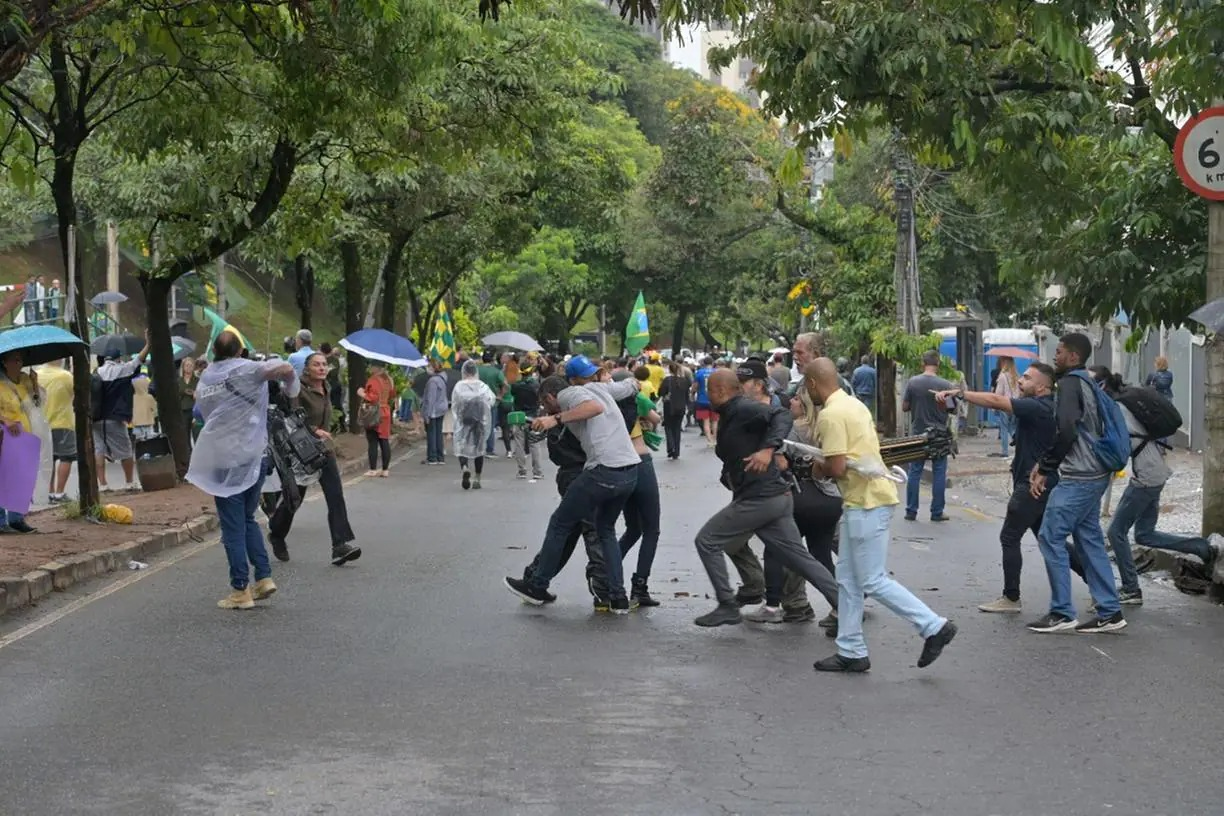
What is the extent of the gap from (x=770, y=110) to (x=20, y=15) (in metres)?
6.00

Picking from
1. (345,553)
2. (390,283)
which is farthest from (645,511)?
(390,283)

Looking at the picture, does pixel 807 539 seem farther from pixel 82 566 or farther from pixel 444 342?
pixel 444 342

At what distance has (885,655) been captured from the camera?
968 centimetres

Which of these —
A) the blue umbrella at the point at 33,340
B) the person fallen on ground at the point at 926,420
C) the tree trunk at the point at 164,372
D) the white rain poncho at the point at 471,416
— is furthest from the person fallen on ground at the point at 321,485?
the white rain poncho at the point at 471,416

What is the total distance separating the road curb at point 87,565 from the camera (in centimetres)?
1146

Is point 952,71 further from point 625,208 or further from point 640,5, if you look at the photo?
point 625,208

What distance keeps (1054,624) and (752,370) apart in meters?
2.44

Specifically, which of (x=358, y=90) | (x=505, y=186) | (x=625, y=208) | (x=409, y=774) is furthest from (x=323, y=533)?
(x=625, y=208)

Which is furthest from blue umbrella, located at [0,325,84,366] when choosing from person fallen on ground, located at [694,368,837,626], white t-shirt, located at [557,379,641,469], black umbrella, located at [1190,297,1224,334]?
black umbrella, located at [1190,297,1224,334]

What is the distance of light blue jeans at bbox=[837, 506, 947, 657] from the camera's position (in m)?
8.95

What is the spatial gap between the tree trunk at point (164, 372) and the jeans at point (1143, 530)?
1179 centimetres

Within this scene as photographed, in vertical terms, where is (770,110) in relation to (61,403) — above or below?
above

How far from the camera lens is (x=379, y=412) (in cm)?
2373

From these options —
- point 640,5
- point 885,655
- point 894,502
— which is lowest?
point 885,655
